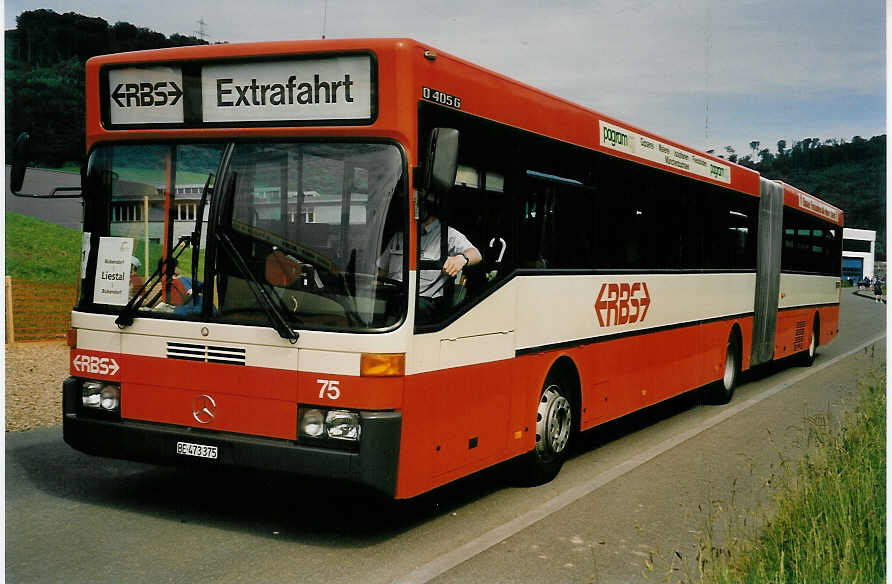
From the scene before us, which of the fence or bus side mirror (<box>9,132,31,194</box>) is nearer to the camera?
bus side mirror (<box>9,132,31,194</box>)

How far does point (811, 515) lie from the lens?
18.3ft

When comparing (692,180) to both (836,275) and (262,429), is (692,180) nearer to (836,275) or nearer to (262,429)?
(262,429)

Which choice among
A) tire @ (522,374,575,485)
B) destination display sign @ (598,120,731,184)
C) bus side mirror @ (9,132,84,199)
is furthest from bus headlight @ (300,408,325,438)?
destination display sign @ (598,120,731,184)

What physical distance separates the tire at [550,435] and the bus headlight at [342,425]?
2.42 meters

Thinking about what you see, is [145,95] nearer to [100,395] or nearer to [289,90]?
[289,90]

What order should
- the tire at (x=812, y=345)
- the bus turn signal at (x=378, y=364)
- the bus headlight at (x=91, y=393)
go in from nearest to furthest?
the bus turn signal at (x=378, y=364) → the bus headlight at (x=91, y=393) → the tire at (x=812, y=345)

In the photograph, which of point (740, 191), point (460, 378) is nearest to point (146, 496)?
point (460, 378)

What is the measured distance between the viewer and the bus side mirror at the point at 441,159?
5988mm

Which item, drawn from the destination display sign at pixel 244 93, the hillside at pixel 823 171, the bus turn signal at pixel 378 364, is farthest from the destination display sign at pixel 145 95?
the hillside at pixel 823 171

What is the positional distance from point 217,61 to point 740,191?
9.74m

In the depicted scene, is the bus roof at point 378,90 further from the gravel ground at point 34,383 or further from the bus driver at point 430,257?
the gravel ground at point 34,383

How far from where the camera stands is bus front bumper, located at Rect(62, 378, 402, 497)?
5.86 m

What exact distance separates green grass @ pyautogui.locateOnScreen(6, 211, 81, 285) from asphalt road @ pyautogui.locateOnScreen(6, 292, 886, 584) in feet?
59.8

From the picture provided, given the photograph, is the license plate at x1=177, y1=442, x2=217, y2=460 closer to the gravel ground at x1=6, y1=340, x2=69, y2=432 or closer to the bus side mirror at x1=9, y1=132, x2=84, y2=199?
the bus side mirror at x1=9, y1=132, x2=84, y2=199
